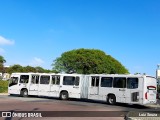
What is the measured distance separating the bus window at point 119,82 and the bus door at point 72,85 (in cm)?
428

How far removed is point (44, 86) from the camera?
29828 mm

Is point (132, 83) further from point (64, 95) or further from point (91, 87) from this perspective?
point (64, 95)

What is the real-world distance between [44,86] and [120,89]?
838 centimetres

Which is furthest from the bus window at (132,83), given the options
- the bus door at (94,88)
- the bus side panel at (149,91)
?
the bus door at (94,88)

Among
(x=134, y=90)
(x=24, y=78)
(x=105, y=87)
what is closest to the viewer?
(x=134, y=90)

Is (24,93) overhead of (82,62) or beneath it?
beneath

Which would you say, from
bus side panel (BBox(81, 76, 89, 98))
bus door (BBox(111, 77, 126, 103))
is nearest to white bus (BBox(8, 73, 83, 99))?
bus side panel (BBox(81, 76, 89, 98))

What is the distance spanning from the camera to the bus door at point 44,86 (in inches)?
1171

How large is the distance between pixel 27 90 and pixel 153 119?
1838 cm

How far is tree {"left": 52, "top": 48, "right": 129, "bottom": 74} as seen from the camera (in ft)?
224

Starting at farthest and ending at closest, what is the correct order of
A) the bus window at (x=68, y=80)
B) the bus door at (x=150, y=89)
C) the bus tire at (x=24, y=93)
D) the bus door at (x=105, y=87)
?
the bus tire at (x=24, y=93) < the bus window at (x=68, y=80) < the bus door at (x=105, y=87) < the bus door at (x=150, y=89)

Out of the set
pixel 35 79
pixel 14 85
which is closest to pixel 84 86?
pixel 35 79

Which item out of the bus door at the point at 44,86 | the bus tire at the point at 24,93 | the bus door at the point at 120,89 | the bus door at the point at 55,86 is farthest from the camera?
the bus tire at the point at 24,93

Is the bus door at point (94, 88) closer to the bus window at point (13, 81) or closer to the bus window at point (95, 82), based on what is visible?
the bus window at point (95, 82)
